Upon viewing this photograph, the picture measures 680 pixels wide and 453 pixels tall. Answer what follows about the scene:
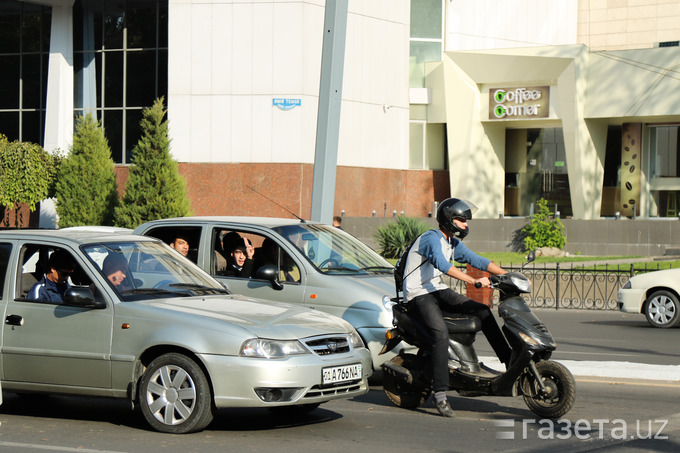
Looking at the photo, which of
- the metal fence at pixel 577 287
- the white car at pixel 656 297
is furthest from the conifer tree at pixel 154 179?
the white car at pixel 656 297

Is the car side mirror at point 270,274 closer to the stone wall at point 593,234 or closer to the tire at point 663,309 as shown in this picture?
the tire at point 663,309

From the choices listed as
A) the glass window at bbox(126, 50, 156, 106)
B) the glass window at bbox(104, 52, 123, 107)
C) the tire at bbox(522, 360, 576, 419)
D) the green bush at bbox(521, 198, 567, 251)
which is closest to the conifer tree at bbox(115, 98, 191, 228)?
the glass window at bbox(126, 50, 156, 106)

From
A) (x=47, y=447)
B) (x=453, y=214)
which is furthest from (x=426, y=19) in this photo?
(x=47, y=447)

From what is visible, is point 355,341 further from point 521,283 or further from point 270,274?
point 270,274

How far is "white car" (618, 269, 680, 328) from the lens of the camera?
55.1 feet

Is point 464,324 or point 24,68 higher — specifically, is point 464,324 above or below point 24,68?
below

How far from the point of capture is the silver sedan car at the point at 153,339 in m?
7.42

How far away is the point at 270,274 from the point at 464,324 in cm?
243

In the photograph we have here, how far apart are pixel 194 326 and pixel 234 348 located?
1.28ft

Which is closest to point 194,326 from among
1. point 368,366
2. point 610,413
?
point 368,366

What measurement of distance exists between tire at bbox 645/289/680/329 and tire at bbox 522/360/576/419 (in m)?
9.53

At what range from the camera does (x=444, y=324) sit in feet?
27.3

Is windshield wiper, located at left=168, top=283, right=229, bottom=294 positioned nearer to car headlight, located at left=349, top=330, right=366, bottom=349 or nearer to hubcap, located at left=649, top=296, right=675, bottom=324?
car headlight, located at left=349, top=330, right=366, bottom=349

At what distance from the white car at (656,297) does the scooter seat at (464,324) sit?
9.36 m
